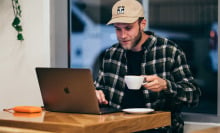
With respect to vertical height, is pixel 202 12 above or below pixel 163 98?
above

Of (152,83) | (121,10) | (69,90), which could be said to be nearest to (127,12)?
(121,10)

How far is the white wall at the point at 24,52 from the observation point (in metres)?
3.35

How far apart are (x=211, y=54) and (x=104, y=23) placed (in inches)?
32.1

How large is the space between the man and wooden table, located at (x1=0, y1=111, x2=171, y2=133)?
0.52 metres

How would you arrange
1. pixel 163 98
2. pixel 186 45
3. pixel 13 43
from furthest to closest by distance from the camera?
pixel 13 43
pixel 186 45
pixel 163 98

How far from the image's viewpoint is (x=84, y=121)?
196cm

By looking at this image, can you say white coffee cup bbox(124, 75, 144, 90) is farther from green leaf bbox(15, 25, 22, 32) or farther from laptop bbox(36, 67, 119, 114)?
green leaf bbox(15, 25, 22, 32)

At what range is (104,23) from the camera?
3.37 metres

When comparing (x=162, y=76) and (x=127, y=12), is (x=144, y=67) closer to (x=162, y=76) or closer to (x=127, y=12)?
(x=162, y=76)

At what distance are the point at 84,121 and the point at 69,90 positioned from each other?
0.33 metres

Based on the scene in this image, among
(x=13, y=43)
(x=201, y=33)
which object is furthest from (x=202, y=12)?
(x=13, y=43)

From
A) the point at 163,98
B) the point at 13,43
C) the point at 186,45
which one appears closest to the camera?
the point at 163,98

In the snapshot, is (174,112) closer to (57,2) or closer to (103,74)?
(103,74)

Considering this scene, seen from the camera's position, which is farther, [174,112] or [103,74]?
[103,74]
